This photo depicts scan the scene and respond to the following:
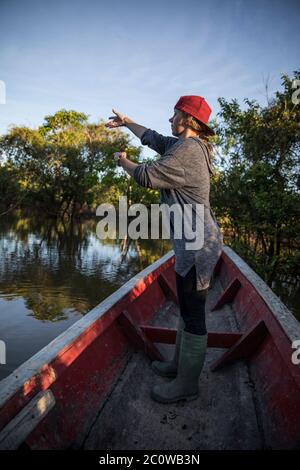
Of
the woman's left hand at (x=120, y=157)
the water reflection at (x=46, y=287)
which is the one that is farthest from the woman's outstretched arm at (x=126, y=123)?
the water reflection at (x=46, y=287)

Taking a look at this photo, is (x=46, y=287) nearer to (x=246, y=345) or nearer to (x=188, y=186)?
(x=246, y=345)

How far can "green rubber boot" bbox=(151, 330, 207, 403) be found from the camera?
7.28 feet

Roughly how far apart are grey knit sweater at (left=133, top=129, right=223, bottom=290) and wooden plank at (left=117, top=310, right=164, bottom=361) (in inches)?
38.5

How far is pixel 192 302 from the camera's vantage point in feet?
7.23

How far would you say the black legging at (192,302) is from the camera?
216 cm

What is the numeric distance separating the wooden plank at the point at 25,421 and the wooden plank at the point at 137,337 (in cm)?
128

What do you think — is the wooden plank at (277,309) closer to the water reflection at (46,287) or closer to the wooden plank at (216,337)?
the wooden plank at (216,337)

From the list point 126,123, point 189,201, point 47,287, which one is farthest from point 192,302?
point 47,287

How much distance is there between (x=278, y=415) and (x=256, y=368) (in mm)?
594

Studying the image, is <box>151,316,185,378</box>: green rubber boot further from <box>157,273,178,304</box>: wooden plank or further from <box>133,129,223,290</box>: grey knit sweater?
<box>157,273,178,304</box>: wooden plank

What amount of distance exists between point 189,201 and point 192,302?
67 cm

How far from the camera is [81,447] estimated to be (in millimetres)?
1898

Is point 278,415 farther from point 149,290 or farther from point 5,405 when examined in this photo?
point 149,290
